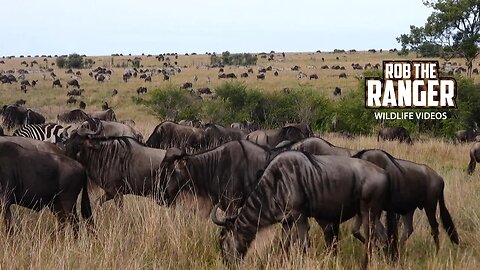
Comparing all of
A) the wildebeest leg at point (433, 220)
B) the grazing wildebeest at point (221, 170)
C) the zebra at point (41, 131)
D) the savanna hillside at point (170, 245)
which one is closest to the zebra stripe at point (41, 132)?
the zebra at point (41, 131)

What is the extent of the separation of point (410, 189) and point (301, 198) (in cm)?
151

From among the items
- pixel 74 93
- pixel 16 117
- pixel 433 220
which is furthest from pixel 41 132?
pixel 74 93

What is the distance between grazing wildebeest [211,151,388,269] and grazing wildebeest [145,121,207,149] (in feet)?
22.7

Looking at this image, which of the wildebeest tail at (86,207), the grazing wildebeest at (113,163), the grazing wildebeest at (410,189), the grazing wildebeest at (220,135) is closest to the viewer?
the grazing wildebeest at (410,189)

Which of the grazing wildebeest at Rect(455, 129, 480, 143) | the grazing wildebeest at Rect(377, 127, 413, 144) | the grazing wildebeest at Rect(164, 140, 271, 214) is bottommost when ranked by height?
the grazing wildebeest at Rect(455, 129, 480, 143)

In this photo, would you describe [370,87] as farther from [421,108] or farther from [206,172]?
[206,172]

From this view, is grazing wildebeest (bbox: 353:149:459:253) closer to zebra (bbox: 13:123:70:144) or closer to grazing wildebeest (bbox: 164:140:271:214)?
grazing wildebeest (bbox: 164:140:271:214)

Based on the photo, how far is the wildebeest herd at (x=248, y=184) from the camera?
5.12 meters

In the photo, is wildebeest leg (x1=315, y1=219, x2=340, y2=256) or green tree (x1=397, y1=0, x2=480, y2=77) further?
green tree (x1=397, y1=0, x2=480, y2=77)

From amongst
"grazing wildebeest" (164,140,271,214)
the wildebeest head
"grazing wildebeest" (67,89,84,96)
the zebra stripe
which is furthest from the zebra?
"grazing wildebeest" (67,89,84,96)

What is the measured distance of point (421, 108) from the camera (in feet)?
74.8

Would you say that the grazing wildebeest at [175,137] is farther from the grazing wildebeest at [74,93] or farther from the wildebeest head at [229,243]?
the grazing wildebeest at [74,93]

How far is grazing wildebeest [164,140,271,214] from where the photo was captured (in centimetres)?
678

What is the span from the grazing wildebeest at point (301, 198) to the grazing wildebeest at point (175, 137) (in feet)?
22.7
